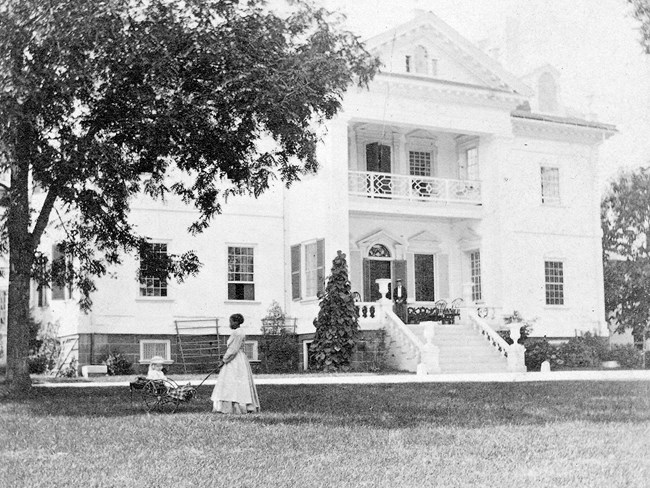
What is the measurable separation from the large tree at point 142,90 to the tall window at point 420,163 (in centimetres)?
1295

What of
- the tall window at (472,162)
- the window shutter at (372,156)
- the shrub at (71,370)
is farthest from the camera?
the tall window at (472,162)

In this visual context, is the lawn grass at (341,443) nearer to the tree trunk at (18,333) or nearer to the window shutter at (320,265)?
the tree trunk at (18,333)

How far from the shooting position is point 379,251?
94.3ft

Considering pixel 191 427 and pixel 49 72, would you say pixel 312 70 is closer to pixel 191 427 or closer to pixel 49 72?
pixel 49 72

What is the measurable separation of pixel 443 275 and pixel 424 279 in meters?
0.62

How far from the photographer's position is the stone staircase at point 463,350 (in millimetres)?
23938

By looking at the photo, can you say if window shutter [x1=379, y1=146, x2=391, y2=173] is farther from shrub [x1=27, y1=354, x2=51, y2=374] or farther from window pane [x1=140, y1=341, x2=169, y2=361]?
shrub [x1=27, y1=354, x2=51, y2=374]

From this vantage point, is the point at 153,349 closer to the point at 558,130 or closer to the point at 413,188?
the point at 413,188

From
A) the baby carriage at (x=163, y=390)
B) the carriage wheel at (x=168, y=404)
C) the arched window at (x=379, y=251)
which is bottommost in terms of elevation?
the carriage wheel at (x=168, y=404)

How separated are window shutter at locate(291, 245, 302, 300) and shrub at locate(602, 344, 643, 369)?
30.0 feet

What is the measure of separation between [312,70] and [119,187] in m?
3.75

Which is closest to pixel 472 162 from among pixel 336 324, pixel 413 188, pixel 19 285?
pixel 413 188

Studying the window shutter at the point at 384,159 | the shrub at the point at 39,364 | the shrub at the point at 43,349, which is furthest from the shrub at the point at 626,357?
the shrub at the point at 39,364

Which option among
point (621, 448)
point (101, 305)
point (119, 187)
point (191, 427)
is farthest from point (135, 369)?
point (621, 448)
